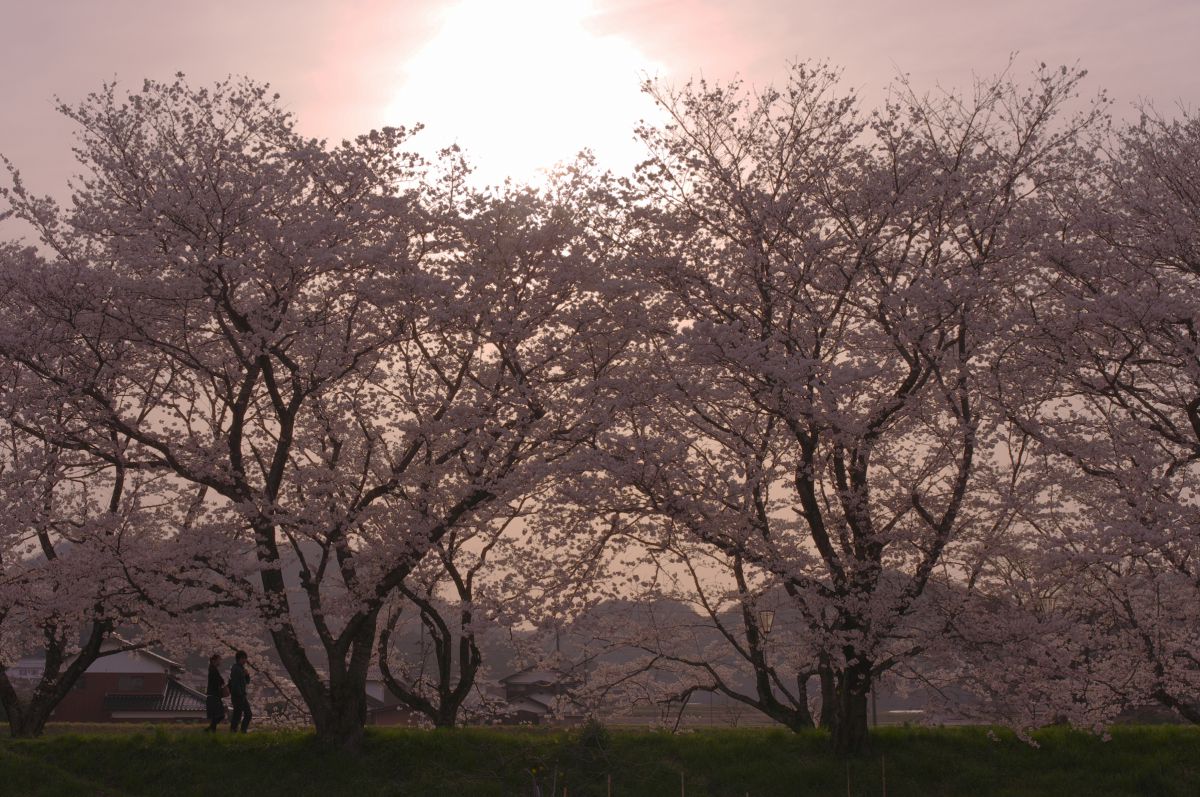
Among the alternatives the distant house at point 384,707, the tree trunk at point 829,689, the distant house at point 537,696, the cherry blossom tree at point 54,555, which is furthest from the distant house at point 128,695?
the tree trunk at point 829,689

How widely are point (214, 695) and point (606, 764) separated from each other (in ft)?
31.4

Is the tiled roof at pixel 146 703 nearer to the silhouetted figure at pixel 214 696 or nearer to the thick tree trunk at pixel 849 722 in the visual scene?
the silhouetted figure at pixel 214 696

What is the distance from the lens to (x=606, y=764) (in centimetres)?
1911

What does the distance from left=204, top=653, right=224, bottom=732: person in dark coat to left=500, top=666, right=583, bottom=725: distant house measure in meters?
7.09

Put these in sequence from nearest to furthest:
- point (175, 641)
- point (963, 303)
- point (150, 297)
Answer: point (963, 303) < point (150, 297) < point (175, 641)

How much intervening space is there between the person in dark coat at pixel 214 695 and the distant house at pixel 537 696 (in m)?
7.09

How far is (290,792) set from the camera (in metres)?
18.2

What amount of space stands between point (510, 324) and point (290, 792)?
9.61 meters

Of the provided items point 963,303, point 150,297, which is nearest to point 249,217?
point 150,297

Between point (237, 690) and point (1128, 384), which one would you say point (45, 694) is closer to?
point (237, 690)

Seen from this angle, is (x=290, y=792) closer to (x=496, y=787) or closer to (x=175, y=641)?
(x=496, y=787)

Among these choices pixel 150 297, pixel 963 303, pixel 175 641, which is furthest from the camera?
pixel 175 641

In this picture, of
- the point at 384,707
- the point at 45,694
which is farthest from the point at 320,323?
the point at 384,707

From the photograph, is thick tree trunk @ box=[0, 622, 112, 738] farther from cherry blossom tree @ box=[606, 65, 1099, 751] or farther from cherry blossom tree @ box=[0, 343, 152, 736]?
cherry blossom tree @ box=[606, 65, 1099, 751]
